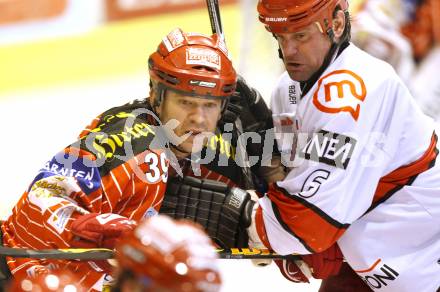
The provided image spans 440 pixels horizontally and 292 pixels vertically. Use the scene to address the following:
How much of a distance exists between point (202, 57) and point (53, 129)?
3.24 metres

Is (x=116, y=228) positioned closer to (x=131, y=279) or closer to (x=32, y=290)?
(x=32, y=290)

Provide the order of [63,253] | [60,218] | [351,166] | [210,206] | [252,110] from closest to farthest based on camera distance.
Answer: [63,253] < [60,218] < [351,166] < [210,206] < [252,110]

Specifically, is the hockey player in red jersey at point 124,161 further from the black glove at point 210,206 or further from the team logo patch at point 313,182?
the team logo patch at point 313,182

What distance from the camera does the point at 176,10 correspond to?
8094mm

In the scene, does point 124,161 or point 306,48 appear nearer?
point 124,161

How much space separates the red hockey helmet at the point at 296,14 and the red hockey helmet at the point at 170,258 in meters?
1.32

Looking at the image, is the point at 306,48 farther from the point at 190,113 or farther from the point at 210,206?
the point at 210,206

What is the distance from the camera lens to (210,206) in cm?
337

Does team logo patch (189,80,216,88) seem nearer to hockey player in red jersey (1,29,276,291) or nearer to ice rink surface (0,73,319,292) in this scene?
hockey player in red jersey (1,29,276,291)

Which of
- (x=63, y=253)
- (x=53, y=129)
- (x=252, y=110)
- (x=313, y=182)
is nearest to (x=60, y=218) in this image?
(x=63, y=253)

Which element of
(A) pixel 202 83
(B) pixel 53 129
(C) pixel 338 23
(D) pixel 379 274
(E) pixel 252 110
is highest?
(C) pixel 338 23

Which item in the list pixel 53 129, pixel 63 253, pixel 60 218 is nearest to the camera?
pixel 63 253

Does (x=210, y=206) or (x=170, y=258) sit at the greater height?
(x=170, y=258)

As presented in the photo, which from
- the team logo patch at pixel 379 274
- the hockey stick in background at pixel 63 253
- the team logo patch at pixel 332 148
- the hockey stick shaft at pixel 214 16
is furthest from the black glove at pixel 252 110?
the hockey stick in background at pixel 63 253
